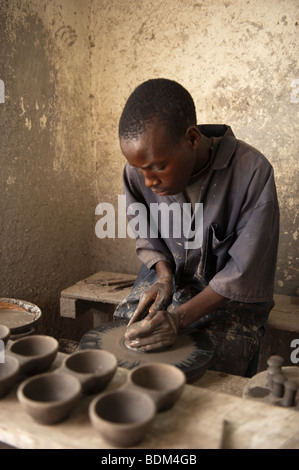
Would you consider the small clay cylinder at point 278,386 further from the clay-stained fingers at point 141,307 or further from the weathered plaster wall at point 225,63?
the weathered plaster wall at point 225,63

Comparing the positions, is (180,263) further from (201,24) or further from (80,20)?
(80,20)

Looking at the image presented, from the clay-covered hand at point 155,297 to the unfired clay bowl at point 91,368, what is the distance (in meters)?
0.66

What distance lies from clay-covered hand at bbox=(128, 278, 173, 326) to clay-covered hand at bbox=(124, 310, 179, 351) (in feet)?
0.51

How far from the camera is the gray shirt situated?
201 cm

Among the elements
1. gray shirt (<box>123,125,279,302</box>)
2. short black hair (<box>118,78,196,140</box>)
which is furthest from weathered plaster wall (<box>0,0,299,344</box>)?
short black hair (<box>118,78,196,140</box>)

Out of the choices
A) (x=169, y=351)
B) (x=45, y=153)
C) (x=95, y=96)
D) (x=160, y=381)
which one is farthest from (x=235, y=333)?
(x=95, y=96)

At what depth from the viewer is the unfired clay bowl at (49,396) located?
1100mm

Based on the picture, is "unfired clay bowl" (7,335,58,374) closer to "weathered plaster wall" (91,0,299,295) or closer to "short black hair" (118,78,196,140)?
"short black hair" (118,78,196,140)

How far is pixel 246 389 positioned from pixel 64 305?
177 centimetres

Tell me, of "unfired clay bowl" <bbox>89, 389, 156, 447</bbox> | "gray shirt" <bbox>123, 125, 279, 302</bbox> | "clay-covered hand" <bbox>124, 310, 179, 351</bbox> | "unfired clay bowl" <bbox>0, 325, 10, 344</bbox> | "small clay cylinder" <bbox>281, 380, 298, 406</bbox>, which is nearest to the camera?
"unfired clay bowl" <bbox>89, 389, 156, 447</bbox>

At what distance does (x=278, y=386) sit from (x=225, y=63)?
242 cm

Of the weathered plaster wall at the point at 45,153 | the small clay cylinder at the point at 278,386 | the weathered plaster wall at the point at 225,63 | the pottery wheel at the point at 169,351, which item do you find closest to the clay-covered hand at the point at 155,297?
the pottery wheel at the point at 169,351

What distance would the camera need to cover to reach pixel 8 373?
1234 millimetres

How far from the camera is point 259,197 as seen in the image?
6.76ft
